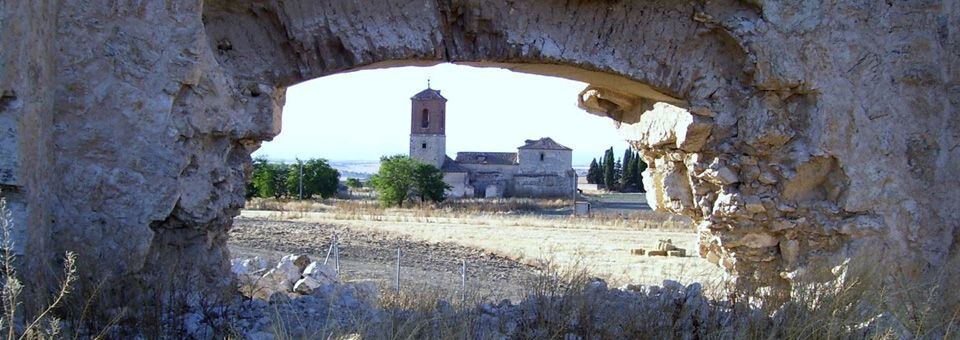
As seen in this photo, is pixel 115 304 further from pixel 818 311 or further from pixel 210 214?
pixel 818 311

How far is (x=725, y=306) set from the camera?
5195mm

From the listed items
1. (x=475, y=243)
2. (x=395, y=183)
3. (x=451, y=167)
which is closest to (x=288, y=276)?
(x=475, y=243)

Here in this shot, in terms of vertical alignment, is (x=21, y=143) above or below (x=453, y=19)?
below

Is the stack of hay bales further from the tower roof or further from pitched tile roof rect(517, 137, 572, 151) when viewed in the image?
the tower roof

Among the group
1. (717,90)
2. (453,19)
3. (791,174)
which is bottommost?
(791,174)

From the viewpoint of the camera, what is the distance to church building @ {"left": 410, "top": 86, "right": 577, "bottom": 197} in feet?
157

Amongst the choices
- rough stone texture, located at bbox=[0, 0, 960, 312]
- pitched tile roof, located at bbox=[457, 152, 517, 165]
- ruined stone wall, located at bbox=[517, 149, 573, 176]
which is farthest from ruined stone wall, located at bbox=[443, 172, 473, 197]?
rough stone texture, located at bbox=[0, 0, 960, 312]

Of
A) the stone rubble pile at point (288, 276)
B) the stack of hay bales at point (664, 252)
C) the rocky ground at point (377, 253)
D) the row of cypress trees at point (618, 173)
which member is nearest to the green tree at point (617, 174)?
the row of cypress trees at point (618, 173)

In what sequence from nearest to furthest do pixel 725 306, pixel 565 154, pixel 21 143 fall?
pixel 21 143, pixel 725 306, pixel 565 154

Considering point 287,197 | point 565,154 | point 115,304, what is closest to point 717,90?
point 115,304

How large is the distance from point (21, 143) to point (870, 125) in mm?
5568

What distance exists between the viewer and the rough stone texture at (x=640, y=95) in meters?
4.98

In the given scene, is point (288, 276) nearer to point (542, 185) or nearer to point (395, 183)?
point (395, 183)

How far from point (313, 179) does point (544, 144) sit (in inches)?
583
